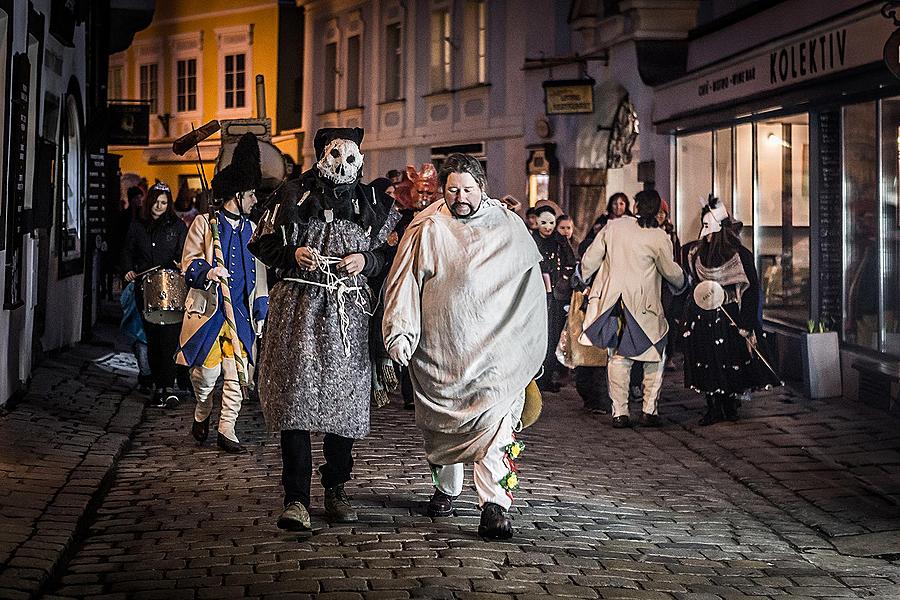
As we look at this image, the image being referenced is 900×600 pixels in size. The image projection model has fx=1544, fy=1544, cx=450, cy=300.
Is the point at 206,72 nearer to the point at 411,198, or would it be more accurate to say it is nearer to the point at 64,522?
the point at 411,198

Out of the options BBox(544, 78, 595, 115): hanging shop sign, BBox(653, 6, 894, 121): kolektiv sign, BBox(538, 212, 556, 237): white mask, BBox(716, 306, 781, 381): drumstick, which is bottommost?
BBox(716, 306, 781, 381): drumstick

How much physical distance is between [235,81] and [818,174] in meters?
33.0

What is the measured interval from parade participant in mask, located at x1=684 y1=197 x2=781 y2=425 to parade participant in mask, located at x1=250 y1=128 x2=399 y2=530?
485cm

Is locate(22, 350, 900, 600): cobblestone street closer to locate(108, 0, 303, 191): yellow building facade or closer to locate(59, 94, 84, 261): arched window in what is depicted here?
locate(59, 94, 84, 261): arched window

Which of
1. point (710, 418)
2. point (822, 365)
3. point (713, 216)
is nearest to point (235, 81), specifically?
point (822, 365)

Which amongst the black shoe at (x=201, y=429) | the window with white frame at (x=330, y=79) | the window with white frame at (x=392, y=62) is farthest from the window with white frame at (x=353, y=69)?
the black shoe at (x=201, y=429)

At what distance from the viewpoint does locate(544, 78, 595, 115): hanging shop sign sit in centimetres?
2505

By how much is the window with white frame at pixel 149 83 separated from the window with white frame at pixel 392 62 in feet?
47.5

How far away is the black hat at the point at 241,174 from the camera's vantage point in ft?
33.1

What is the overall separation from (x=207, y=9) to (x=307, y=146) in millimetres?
8589

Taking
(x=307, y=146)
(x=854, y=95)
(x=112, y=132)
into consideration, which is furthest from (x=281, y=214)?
(x=307, y=146)

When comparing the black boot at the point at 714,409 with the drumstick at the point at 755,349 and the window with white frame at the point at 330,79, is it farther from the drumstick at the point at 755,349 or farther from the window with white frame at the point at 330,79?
the window with white frame at the point at 330,79

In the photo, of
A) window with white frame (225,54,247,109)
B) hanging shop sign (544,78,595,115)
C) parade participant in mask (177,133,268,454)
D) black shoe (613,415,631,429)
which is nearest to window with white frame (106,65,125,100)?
window with white frame (225,54,247,109)

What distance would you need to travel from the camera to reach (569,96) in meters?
25.2
